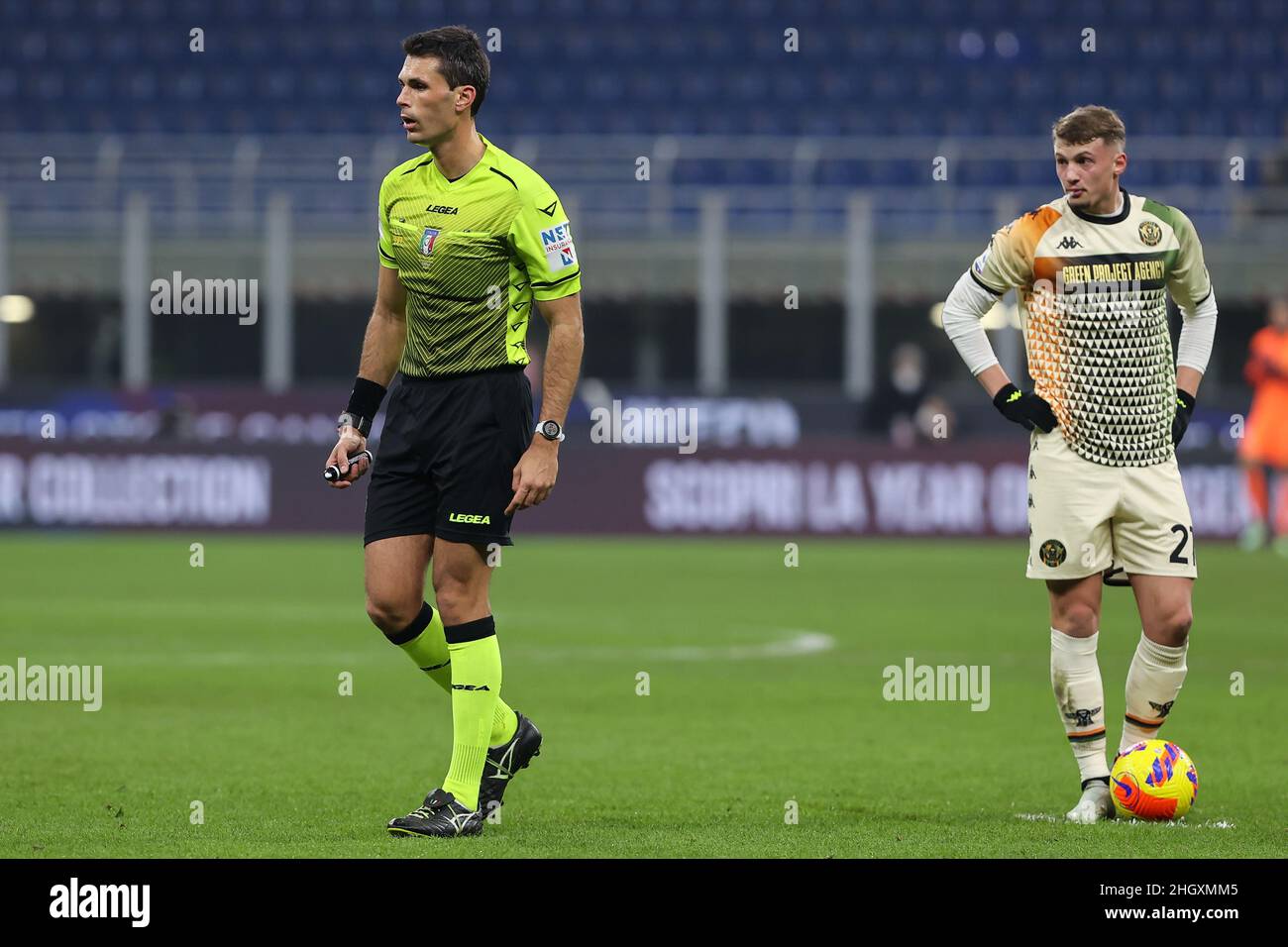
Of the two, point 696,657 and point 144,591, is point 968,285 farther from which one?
point 144,591

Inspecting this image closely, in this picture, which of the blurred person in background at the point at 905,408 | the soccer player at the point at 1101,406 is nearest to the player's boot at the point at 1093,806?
the soccer player at the point at 1101,406

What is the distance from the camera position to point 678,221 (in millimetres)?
23078

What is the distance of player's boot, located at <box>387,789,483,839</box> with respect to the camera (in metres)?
5.41

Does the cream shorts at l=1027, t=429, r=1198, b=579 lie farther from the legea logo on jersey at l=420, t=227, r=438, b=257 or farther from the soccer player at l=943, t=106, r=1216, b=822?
the legea logo on jersey at l=420, t=227, r=438, b=257

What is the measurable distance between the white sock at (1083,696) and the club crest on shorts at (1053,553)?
24 cm

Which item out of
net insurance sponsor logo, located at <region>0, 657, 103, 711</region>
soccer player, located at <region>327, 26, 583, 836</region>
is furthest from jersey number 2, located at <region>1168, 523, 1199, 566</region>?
net insurance sponsor logo, located at <region>0, 657, 103, 711</region>

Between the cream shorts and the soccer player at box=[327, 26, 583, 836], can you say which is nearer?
the soccer player at box=[327, 26, 583, 836]

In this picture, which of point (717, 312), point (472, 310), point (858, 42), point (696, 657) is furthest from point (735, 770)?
point (858, 42)

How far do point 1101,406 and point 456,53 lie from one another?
2.16m

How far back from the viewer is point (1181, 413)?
20.0ft

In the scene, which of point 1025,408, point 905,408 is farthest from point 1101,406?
point 905,408

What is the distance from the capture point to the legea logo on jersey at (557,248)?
5566 mm

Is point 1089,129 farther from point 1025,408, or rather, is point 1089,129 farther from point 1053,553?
point 1053,553

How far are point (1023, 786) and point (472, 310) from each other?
2.54 meters
